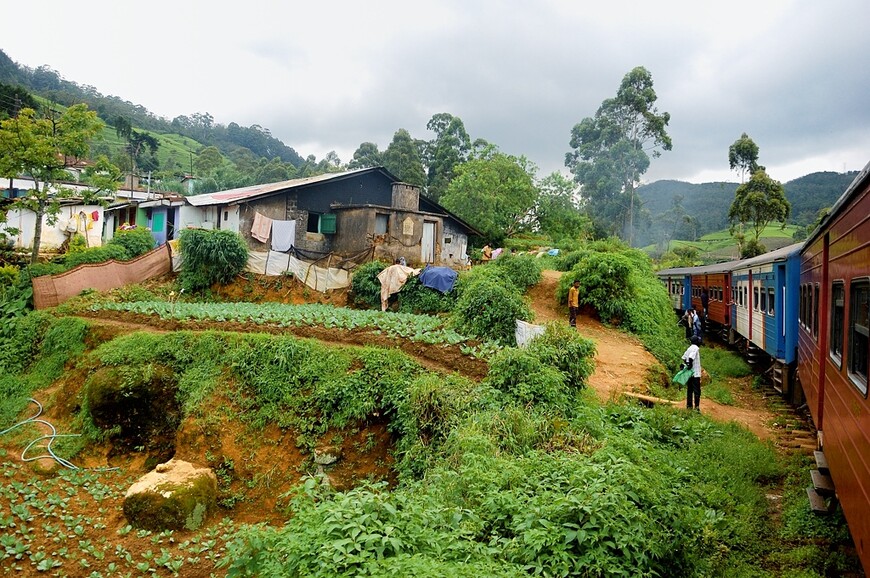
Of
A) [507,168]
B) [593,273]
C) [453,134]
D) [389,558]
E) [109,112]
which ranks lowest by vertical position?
[389,558]

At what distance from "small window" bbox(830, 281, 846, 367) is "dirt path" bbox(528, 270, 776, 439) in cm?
498

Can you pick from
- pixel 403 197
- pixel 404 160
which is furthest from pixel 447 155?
pixel 403 197

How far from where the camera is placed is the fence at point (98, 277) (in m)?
16.7

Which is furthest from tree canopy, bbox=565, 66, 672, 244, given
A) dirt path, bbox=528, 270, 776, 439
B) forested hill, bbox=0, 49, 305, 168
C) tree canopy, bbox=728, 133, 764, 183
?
forested hill, bbox=0, 49, 305, 168

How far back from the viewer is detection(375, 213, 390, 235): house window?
80.6 ft

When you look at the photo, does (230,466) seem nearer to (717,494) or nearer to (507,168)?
(717,494)

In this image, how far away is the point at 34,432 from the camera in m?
11.8

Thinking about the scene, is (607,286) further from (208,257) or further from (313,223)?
(208,257)

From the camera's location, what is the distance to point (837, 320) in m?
5.95

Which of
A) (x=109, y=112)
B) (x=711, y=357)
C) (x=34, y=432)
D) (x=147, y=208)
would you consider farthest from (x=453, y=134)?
(x=109, y=112)

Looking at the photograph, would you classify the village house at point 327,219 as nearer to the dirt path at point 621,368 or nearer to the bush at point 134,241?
the bush at point 134,241

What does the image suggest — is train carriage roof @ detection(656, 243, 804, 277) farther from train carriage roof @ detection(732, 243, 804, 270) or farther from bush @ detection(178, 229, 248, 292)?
bush @ detection(178, 229, 248, 292)

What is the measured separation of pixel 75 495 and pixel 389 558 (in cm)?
808

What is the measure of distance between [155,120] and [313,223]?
283 ft
